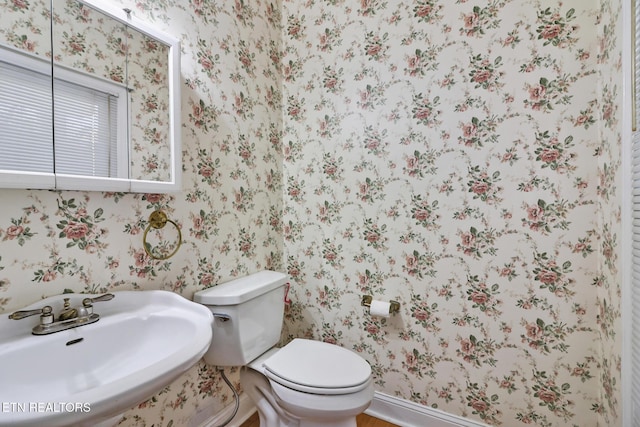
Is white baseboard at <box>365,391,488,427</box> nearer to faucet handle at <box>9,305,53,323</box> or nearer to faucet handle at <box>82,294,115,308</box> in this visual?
faucet handle at <box>82,294,115,308</box>

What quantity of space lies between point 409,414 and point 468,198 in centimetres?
112

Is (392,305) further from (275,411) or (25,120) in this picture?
(25,120)

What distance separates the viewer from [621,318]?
0.91 m

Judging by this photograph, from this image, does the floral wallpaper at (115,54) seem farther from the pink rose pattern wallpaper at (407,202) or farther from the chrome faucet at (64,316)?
the chrome faucet at (64,316)

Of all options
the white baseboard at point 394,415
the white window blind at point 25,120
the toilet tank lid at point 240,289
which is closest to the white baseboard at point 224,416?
the white baseboard at point 394,415

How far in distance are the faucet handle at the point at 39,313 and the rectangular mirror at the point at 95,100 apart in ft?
1.08

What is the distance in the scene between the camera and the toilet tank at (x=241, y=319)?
1.17 meters

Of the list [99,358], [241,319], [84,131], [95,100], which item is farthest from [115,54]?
[241,319]

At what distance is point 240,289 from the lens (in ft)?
4.11

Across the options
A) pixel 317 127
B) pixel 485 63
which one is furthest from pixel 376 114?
pixel 485 63

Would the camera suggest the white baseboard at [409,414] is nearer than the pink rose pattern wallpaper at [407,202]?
No

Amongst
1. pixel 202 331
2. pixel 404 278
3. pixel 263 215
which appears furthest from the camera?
pixel 263 215

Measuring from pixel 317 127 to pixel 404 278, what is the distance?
97cm

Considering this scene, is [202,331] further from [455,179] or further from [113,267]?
[455,179]
